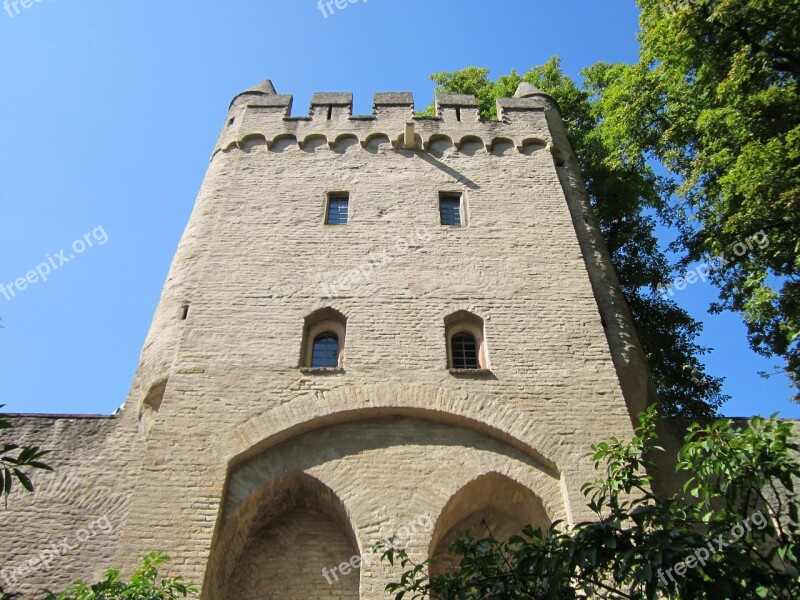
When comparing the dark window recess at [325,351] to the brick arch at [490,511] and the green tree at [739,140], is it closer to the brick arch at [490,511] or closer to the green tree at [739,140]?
the brick arch at [490,511]

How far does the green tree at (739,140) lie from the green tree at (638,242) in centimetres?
188

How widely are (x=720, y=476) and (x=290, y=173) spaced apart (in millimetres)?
9702

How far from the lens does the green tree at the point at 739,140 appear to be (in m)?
11.3

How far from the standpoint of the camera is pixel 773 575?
4832 mm

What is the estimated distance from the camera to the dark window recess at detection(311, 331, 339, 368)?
10.2 m

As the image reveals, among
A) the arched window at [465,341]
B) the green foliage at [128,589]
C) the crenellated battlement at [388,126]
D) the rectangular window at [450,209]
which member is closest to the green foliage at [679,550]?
the green foliage at [128,589]

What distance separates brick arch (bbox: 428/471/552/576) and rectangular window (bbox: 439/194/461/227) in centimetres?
502

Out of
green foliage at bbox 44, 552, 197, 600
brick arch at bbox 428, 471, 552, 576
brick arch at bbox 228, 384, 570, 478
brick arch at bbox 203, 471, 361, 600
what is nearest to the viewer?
green foliage at bbox 44, 552, 197, 600

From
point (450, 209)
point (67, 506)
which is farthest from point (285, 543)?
point (450, 209)

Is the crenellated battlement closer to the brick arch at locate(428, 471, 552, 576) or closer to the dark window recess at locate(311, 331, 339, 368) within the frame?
the dark window recess at locate(311, 331, 339, 368)

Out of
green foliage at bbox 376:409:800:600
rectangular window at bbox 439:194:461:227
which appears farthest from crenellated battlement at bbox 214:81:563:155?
green foliage at bbox 376:409:800:600

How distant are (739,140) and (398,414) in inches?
311

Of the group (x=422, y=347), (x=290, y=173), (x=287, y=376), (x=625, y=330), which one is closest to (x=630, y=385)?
(x=625, y=330)

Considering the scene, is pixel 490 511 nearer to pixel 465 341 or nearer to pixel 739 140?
pixel 465 341
